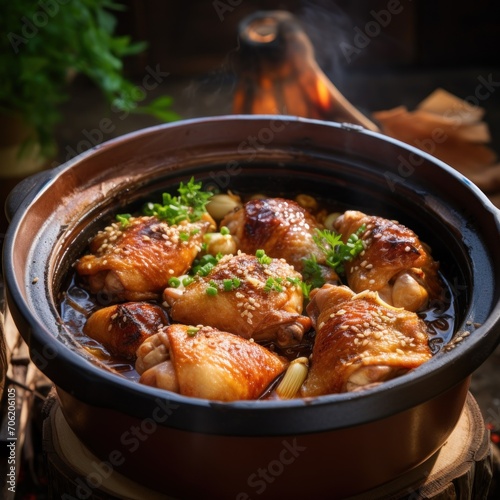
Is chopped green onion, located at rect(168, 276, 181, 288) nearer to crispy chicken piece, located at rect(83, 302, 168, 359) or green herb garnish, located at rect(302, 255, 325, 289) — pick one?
crispy chicken piece, located at rect(83, 302, 168, 359)

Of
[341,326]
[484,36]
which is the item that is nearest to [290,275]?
[341,326]

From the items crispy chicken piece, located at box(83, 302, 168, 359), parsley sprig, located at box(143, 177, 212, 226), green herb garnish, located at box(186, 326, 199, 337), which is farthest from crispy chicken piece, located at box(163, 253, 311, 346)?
parsley sprig, located at box(143, 177, 212, 226)

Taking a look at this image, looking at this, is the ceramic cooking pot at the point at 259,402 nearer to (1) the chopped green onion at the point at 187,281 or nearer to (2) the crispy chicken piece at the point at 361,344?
(2) the crispy chicken piece at the point at 361,344

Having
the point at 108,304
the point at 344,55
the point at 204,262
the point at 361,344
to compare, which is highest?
the point at 361,344

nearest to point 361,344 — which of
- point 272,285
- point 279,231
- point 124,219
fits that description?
point 272,285

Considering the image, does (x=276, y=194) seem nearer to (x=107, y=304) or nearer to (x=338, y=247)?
(x=338, y=247)

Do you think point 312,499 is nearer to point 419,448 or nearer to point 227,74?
point 419,448
